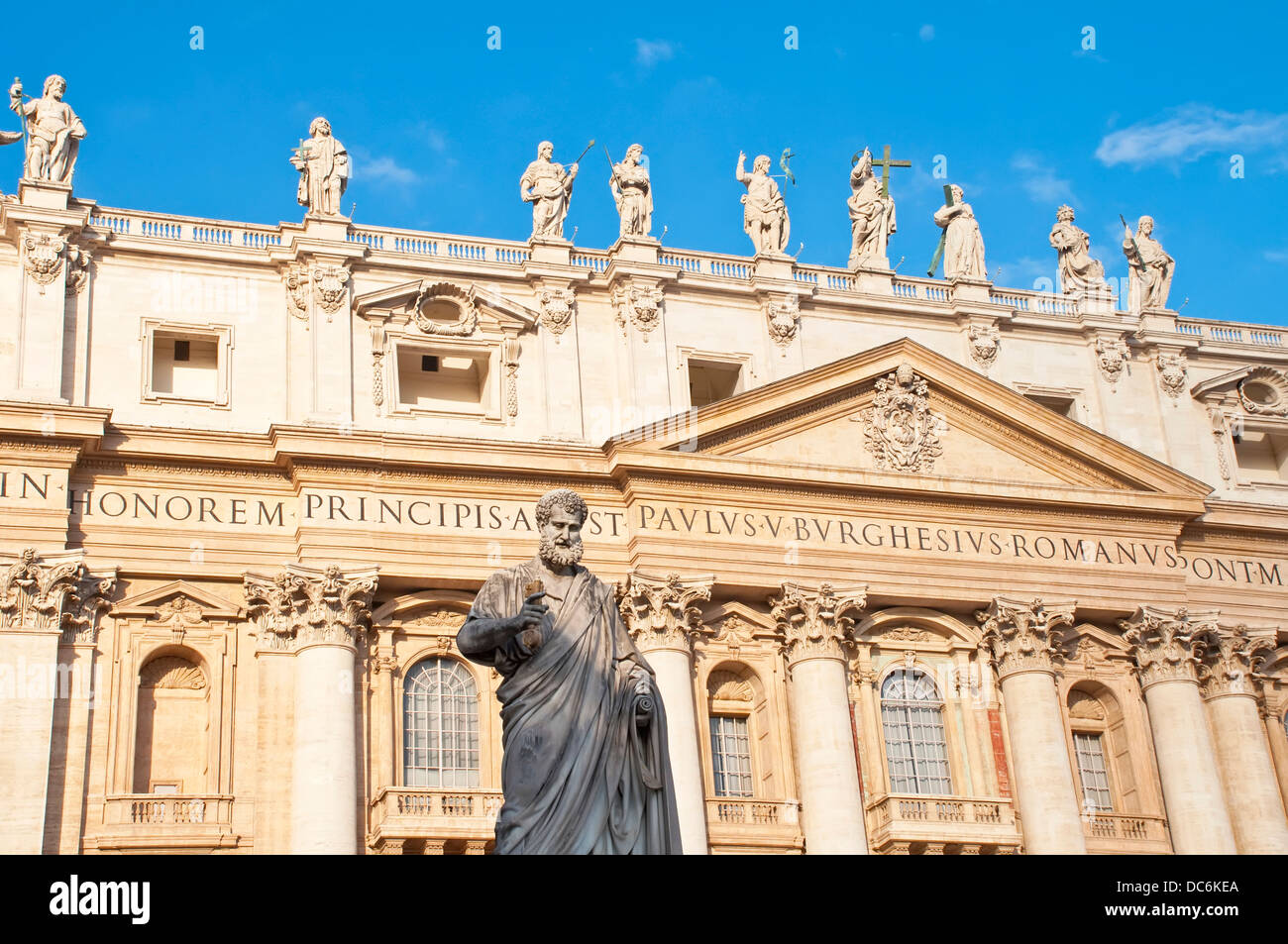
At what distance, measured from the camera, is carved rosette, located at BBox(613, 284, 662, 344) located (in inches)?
1256

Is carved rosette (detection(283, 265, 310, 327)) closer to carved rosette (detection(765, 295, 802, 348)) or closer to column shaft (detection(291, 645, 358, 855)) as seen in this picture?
column shaft (detection(291, 645, 358, 855))

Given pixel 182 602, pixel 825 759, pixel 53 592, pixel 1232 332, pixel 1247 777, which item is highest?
pixel 1232 332

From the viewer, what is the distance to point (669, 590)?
95.9ft

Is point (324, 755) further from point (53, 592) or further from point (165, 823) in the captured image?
point (53, 592)

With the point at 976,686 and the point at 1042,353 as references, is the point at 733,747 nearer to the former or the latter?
the point at 976,686

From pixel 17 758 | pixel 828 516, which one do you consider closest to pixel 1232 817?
pixel 828 516

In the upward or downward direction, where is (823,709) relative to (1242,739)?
upward

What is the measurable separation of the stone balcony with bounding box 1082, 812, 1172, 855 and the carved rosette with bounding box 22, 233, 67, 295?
62.5 ft

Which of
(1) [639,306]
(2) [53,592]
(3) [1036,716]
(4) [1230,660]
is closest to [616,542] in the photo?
A: (1) [639,306]

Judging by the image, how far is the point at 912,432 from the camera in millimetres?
32375

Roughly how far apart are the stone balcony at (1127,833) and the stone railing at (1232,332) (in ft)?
33.0

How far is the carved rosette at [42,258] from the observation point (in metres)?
28.9

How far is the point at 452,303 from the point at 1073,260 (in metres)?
12.5
